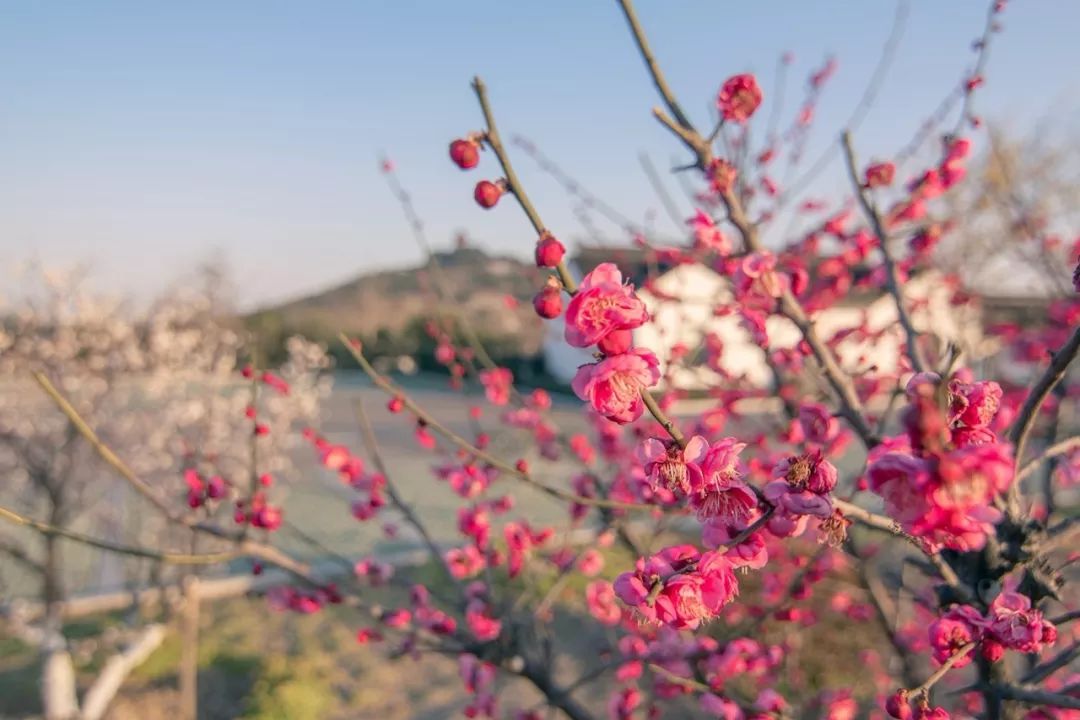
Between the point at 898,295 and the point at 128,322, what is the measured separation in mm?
7810

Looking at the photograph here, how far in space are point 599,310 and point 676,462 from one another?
0.28 metres

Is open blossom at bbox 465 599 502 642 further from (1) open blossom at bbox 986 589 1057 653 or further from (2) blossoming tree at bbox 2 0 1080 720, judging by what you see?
(1) open blossom at bbox 986 589 1057 653

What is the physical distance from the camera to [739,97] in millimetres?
1803

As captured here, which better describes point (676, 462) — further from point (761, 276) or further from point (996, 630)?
point (761, 276)

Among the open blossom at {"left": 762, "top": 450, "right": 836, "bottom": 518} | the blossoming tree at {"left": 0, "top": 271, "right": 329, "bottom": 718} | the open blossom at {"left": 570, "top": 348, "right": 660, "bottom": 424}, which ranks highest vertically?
the blossoming tree at {"left": 0, "top": 271, "right": 329, "bottom": 718}

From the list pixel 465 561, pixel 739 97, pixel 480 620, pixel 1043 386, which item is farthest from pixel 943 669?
pixel 465 561

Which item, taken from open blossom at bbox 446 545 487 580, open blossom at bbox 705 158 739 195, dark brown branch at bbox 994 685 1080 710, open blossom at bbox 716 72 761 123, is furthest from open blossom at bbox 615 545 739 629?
open blossom at bbox 446 545 487 580

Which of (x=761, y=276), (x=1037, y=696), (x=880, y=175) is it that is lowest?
(x=1037, y=696)

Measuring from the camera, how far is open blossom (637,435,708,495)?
1067mm

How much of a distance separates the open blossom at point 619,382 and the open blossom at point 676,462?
0.24ft

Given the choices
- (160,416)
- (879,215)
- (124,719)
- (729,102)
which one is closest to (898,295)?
(879,215)

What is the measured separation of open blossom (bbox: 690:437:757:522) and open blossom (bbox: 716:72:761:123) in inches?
41.2

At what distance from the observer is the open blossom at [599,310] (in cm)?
100

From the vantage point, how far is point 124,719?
4.78 m
